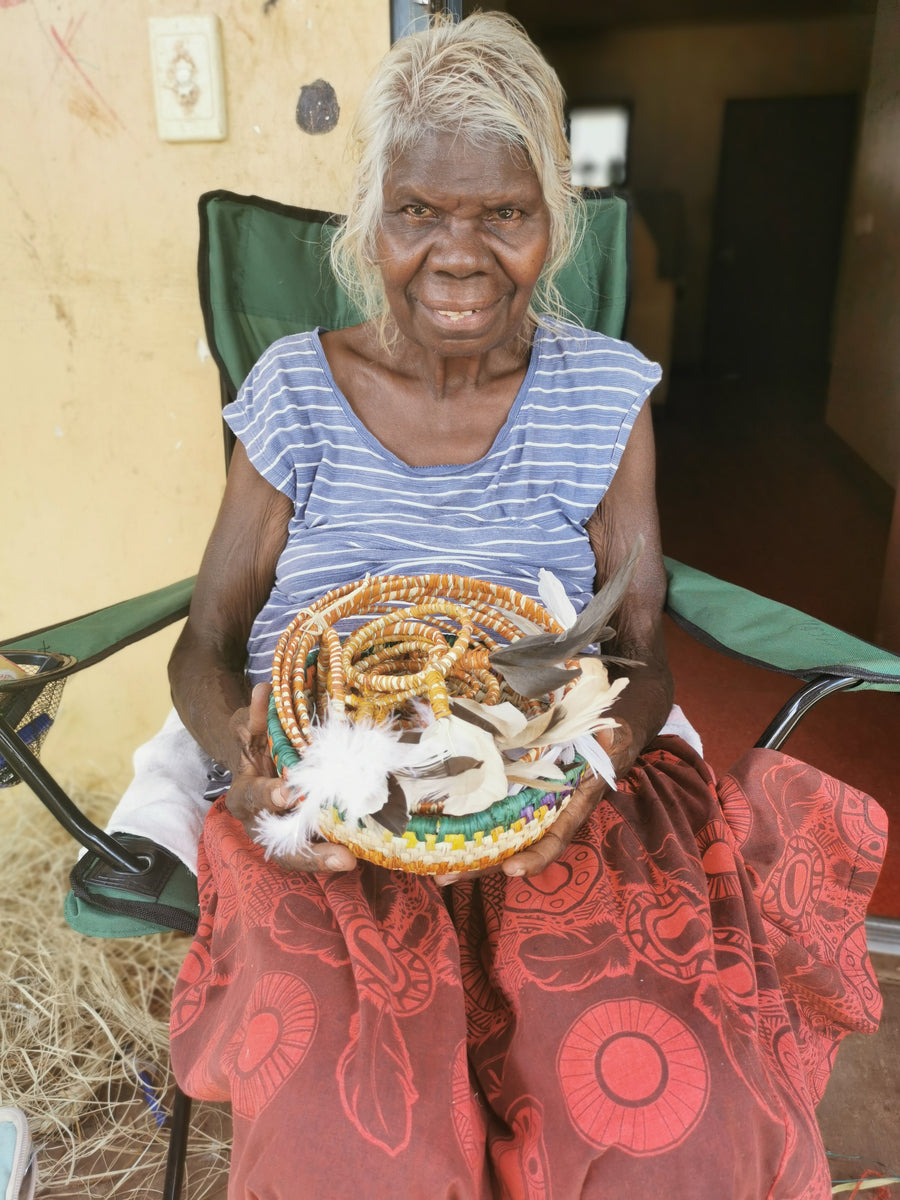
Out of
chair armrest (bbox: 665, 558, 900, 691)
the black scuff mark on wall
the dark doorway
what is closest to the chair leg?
chair armrest (bbox: 665, 558, 900, 691)

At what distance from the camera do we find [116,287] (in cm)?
201

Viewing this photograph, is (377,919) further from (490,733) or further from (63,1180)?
(63,1180)

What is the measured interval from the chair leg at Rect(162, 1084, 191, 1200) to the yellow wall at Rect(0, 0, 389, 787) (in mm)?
1149

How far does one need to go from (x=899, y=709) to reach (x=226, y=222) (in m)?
2.27

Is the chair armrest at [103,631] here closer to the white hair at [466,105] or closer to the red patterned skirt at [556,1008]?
the red patterned skirt at [556,1008]

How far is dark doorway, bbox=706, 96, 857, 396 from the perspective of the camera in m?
8.21

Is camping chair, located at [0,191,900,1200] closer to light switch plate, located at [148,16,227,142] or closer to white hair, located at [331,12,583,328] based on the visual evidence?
light switch plate, located at [148,16,227,142]

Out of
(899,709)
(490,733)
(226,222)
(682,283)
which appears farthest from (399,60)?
(682,283)

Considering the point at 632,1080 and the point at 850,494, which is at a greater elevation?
the point at 632,1080

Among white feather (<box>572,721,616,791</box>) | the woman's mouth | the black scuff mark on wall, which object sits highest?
the black scuff mark on wall

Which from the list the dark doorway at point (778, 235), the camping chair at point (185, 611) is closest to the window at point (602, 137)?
the dark doorway at point (778, 235)

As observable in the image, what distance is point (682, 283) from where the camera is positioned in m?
9.25

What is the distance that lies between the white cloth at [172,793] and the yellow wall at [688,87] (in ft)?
28.8

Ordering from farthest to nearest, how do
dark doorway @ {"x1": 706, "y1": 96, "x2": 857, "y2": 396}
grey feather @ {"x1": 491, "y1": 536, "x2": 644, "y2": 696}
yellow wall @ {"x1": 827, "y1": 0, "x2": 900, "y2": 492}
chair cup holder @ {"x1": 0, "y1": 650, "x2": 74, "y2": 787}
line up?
dark doorway @ {"x1": 706, "y1": 96, "x2": 857, "y2": 396} → yellow wall @ {"x1": 827, "y1": 0, "x2": 900, "y2": 492} → chair cup holder @ {"x1": 0, "y1": 650, "x2": 74, "y2": 787} → grey feather @ {"x1": 491, "y1": 536, "x2": 644, "y2": 696}
